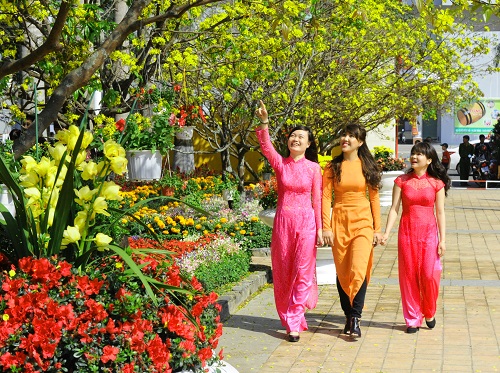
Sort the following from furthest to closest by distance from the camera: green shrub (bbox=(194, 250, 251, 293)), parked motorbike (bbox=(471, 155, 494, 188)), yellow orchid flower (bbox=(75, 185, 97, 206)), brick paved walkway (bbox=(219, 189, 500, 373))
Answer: parked motorbike (bbox=(471, 155, 494, 188))
green shrub (bbox=(194, 250, 251, 293))
brick paved walkway (bbox=(219, 189, 500, 373))
yellow orchid flower (bbox=(75, 185, 97, 206))

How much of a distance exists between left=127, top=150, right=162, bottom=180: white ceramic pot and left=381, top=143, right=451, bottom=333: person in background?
5.52 meters

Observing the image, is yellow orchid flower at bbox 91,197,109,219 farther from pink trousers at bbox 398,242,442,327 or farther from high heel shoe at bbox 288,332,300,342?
pink trousers at bbox 398,242,442,327

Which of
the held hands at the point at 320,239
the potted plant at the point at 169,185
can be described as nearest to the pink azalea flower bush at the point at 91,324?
the held hands at the point at 320,239

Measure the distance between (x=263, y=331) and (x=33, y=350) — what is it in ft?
12.5

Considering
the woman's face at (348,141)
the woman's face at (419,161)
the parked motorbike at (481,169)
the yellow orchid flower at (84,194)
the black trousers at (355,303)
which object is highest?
the woman's face at (348,141)

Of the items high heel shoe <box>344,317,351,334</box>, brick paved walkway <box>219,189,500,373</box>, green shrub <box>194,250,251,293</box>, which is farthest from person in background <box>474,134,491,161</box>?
high heel shoe <box>344,317,351,334</box>

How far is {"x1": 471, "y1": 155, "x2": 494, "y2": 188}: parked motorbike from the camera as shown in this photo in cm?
3174

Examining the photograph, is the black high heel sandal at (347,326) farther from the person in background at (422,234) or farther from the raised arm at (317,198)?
the raised arm at (317,198)

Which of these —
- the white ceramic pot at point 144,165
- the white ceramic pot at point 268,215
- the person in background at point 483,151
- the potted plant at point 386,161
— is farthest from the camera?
the person in background at point 483,151

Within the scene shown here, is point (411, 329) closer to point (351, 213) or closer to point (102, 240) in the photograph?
point (351, 213)

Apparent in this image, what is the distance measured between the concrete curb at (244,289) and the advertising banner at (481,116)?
4597cm

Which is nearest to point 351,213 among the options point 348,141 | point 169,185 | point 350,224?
point 350,224

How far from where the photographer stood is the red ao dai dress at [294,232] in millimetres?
7902

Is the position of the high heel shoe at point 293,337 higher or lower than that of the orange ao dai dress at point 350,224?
lower
